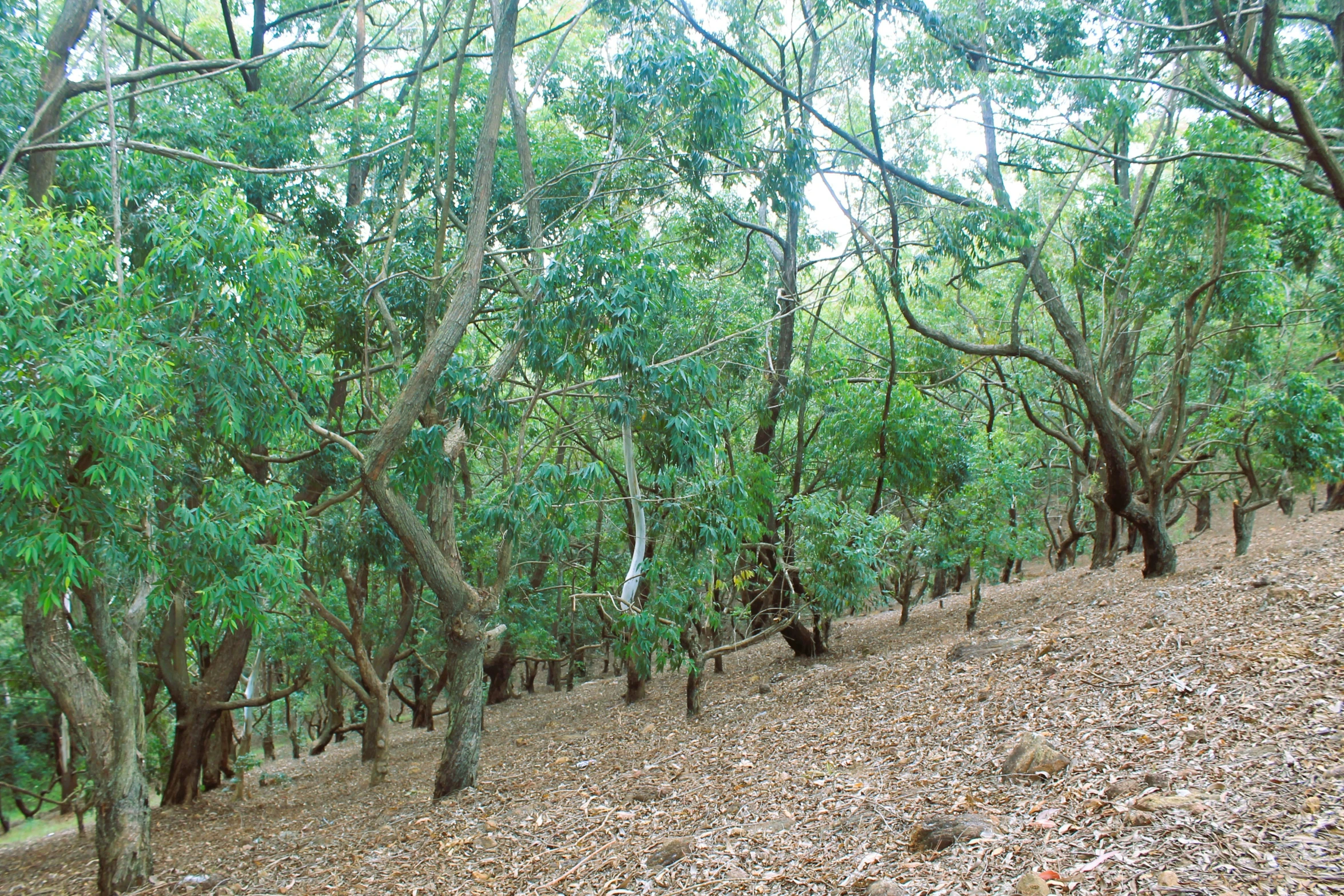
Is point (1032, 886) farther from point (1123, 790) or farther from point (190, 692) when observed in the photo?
point (190, 692)

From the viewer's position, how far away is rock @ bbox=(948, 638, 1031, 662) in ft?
27.4

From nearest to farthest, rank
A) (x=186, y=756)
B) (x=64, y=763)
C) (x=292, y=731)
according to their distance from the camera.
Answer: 1. (x=186, y=756)
2. (x=64, y=763)
3. (x=292, y=731)

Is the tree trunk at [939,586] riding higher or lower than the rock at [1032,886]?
lower

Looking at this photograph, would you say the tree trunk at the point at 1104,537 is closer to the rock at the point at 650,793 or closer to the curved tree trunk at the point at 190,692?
the rock at the point at 650,793

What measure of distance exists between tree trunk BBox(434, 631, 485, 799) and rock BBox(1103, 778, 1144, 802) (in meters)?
5.44

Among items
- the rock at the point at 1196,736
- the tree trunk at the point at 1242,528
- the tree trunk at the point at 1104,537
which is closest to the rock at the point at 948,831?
the rock at the point at 1196,736

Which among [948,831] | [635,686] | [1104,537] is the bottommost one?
[635,686]

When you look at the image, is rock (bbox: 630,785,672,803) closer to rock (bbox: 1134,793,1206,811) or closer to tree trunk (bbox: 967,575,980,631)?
rock (bbox: 1134,793,1206,811)

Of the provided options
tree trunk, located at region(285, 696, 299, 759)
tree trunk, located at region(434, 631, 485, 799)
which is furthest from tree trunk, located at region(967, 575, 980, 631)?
tree trunk, located at region(285, 696, 299, 759)

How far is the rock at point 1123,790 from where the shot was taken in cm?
384

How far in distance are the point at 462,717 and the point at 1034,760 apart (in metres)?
5.16

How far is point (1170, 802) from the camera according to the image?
355 cm

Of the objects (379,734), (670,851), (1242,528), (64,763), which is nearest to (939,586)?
(1242,528)

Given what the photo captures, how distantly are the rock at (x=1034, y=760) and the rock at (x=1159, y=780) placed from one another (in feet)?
1.78
